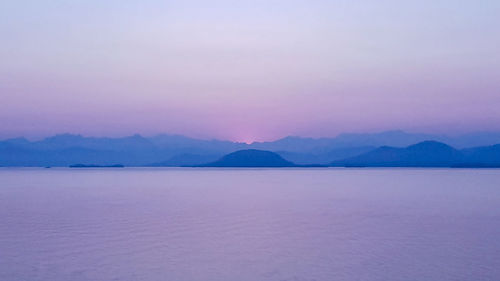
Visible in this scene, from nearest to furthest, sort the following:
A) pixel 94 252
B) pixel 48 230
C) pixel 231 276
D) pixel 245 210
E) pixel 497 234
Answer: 1. pixel 231 276
2. pixel 94 252
3. pixel 497 234
4. pixel 48 230
5. pixel 245 210

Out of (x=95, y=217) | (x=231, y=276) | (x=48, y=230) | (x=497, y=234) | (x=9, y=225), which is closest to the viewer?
(x=231, y=276)

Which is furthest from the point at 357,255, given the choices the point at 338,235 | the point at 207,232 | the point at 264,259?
the point at 207,232

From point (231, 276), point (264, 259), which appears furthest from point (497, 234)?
point (231, 276)

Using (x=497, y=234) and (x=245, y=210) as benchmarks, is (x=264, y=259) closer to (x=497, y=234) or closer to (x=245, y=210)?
(x=497, y=234)

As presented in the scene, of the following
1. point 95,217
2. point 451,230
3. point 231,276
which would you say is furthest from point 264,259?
point 95,217

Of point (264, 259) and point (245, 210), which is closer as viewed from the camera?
point (264, 259)

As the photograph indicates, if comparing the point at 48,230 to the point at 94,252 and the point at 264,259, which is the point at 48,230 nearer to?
the point at 94,252

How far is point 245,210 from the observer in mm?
43312

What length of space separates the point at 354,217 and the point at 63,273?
24570mm

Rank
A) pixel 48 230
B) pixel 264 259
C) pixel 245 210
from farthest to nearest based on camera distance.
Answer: pixel 245 210 → pixel 48 230 → pixel 264 259

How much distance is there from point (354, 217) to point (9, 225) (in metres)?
25.0

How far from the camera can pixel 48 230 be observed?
30797 millimetres

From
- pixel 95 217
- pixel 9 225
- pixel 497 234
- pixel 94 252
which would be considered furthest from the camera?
pixel 95 217

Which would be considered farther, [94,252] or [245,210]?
[245,210]
